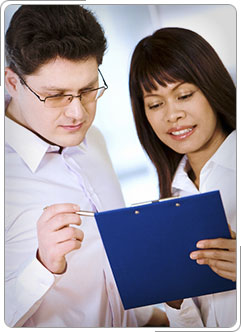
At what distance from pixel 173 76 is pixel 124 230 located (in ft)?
1.65

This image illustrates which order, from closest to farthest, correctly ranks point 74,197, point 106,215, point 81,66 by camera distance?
point 106,215, point 81,66, point 74,197

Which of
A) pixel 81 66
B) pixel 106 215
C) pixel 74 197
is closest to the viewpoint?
pixel 106 215

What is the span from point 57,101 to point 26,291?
606 mm

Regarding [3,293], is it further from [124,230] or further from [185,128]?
[185,128]

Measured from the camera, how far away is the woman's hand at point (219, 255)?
1409 mm

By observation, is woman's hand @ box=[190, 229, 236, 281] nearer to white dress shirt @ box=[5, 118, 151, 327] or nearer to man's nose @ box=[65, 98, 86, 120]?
white dress shirt @ box=[5, 118, 151, 327]

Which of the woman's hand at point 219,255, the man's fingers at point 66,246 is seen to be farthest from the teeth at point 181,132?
the man's fingers at point 66,246

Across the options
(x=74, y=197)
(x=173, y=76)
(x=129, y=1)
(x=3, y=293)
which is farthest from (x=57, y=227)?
(x=129, y=1)

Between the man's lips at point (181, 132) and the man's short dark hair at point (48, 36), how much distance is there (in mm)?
342

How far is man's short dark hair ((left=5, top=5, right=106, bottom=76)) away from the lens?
55.7 inches

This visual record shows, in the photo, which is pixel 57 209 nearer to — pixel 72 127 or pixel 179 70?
pixel 72 127

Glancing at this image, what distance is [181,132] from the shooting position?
5.00 feet

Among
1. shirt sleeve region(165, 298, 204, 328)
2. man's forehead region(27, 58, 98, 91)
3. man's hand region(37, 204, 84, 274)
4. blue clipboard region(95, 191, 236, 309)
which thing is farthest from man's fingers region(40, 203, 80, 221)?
shirt sleeve region(165, 298, 204, 328)

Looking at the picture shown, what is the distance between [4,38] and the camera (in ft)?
4.90
